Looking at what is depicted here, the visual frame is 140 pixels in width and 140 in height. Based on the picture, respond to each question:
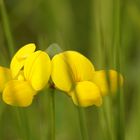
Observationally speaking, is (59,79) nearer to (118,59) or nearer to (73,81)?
(73,81)

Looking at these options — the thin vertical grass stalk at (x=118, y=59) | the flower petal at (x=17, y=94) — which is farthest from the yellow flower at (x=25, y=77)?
the thin vertical grass stalk at (x=118, y=59)

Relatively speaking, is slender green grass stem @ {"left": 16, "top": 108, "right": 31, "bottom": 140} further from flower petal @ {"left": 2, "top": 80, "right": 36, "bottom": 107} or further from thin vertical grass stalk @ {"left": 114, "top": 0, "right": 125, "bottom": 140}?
thin vertical grass stalk @ {"left": 114, "top": 0, "right": 125, "bottom": 140}

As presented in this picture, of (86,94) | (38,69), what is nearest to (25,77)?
(38,69)

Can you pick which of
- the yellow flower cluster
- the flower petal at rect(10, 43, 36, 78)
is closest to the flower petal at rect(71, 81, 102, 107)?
the yellow flower cluster

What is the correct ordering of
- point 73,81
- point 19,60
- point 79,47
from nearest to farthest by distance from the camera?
point 73,81
point 19,60
point 79,47

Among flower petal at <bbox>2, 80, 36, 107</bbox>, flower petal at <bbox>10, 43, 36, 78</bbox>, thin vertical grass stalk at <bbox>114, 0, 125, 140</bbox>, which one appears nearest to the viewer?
thin vertical grass stalk at <bbox>114, 0, 125, 140</bbox>

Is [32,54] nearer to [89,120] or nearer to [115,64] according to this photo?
[115,64]

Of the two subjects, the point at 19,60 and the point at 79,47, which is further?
the point at 79,47
